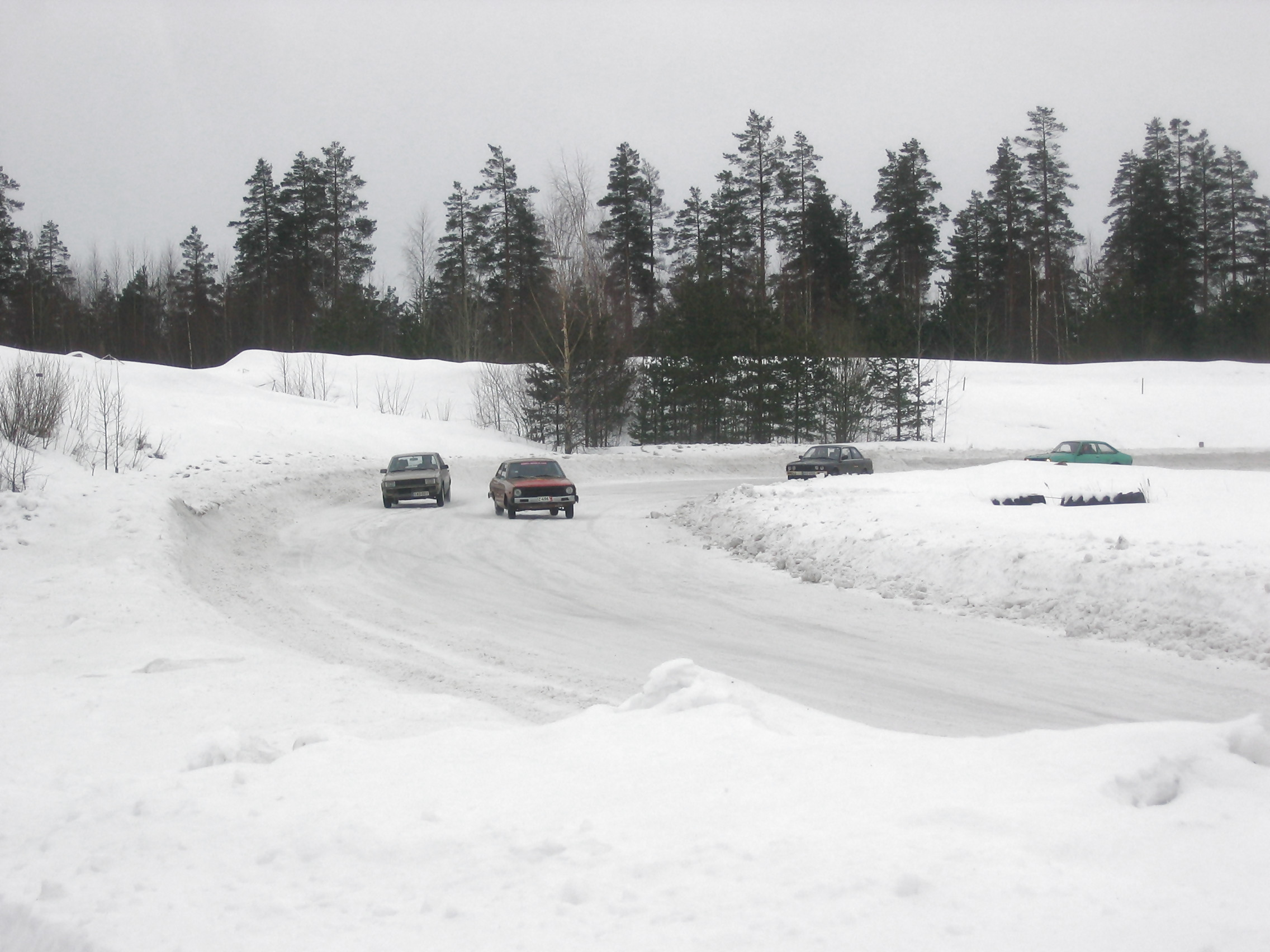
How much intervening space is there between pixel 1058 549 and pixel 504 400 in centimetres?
3997

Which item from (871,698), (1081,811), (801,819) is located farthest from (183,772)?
(871,698)

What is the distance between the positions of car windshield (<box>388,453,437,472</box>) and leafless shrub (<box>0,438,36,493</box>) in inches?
451

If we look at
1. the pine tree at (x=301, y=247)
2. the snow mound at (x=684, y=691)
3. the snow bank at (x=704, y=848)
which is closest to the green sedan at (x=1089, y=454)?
the snow mound at (x=684, y=691)

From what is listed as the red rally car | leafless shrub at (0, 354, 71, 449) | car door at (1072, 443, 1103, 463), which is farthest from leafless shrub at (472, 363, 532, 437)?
leafless shrub at (0, 354, 71, 449)

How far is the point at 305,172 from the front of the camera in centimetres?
7138

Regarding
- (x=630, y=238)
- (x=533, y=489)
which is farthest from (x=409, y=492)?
(x=630, y=238)

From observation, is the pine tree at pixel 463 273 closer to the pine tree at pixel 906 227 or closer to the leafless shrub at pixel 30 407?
the pine tree at pixel 906 227

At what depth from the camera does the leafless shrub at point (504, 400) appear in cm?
4856

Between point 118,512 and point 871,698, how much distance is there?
13182 mm

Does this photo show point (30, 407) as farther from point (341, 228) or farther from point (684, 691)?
point (341, 228)

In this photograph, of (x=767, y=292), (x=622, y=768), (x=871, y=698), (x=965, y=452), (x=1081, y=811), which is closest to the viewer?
(x=1081, y=811)

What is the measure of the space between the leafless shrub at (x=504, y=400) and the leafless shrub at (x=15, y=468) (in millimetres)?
30699

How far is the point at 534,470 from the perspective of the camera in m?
25.6

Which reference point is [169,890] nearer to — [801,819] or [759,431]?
[801,819]
